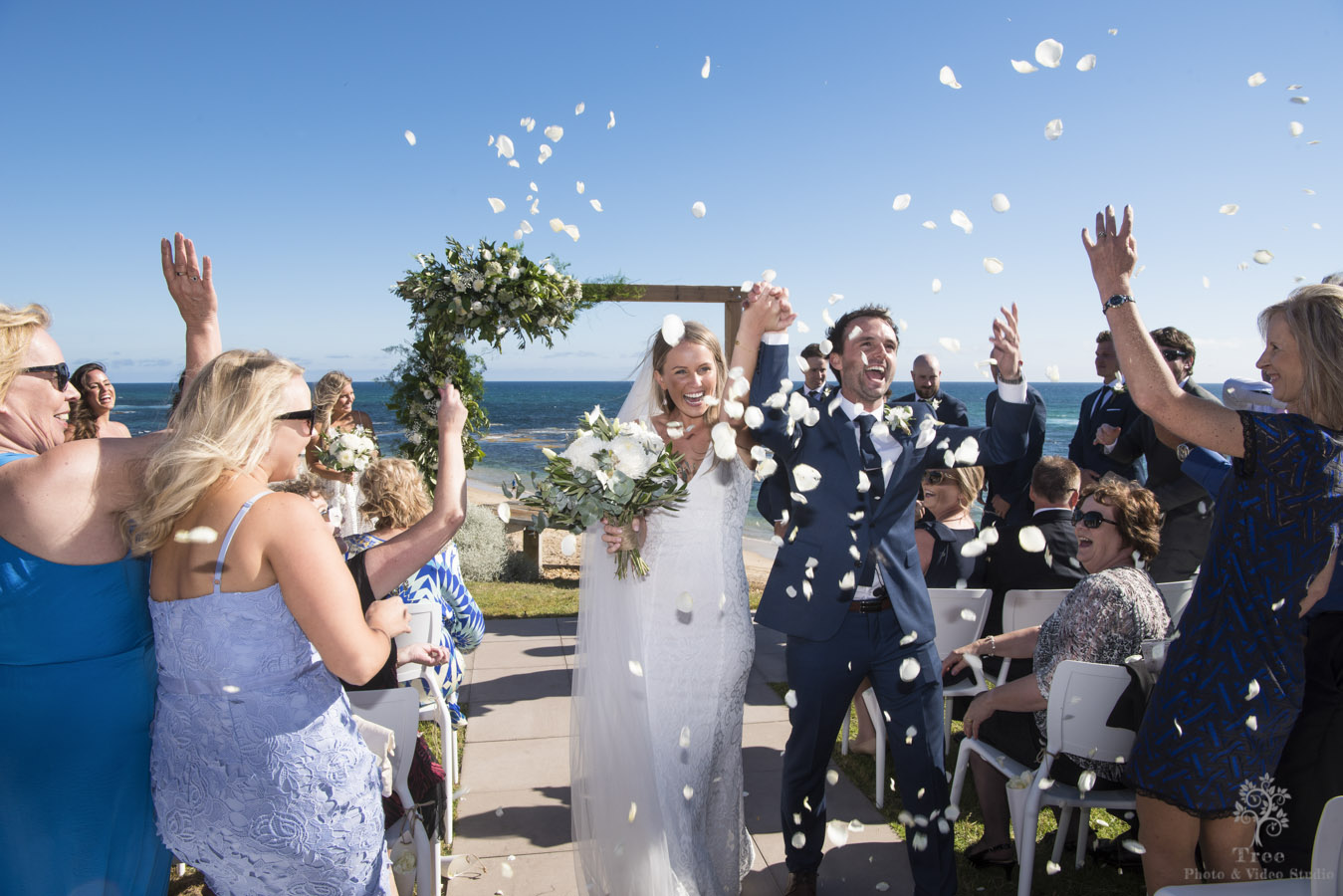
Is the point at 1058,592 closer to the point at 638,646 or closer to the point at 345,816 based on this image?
the point at 638,646

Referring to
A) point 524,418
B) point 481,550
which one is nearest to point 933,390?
point 481,550

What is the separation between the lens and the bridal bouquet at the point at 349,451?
544 cm

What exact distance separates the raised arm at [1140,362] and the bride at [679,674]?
1.09 meters

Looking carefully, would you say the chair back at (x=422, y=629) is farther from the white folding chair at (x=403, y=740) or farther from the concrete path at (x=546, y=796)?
the white folding chair at (x=403, y=740)

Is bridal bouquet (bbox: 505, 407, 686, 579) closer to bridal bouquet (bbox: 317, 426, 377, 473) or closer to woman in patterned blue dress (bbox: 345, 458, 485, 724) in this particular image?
woman in patterned blue dress (bbox: 345, 458, 485, 724)

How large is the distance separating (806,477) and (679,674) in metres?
0.92

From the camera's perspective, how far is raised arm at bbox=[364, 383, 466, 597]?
7.39ft

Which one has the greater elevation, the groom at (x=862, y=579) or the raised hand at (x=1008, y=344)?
the raised hand at (x=1008, y=344)

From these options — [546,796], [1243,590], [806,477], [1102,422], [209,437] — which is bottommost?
[546,796]

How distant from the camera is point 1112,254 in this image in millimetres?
2420

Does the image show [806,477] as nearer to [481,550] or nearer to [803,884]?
[803,884]

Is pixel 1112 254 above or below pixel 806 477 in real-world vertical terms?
above

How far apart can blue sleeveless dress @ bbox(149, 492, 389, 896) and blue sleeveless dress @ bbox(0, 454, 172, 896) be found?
15 cm

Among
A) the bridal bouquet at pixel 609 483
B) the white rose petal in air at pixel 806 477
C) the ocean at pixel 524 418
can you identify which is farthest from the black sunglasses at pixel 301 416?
the ocean at pixel 524 418
